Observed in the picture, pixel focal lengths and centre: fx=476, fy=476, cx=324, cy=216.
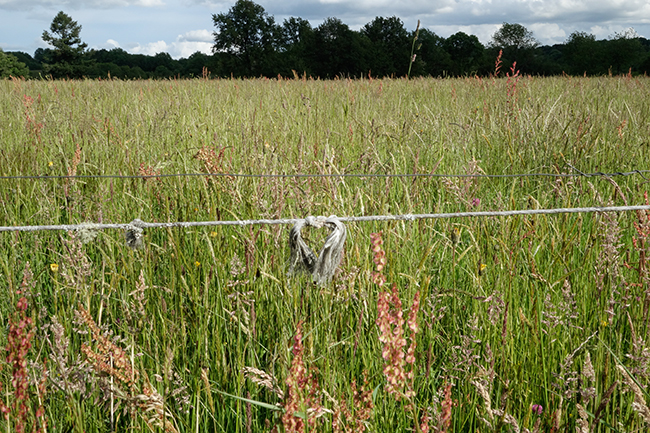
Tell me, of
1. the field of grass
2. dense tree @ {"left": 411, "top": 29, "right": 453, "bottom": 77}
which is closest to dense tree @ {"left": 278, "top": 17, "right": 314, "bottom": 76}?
dense tree @ {"left": 411, "top": 29, "right": 453, "bottom": 77}

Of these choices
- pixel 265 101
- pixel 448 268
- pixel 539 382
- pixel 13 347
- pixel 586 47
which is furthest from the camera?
pixel 586 47

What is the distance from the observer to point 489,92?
5.93 metres

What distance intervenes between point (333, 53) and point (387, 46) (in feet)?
15.8

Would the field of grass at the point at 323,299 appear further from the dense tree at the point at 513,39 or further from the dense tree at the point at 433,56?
the dense tree at the point at 513,39

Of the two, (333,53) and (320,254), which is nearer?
(320,254)

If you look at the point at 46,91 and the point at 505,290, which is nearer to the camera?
the point at 505,290

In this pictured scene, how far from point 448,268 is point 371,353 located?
662 mm

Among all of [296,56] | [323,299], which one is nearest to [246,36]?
[296,56]

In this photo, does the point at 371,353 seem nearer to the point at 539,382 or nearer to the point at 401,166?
the point at 539,382

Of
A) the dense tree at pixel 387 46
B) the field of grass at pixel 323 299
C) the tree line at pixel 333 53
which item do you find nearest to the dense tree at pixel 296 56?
the tree line at pixel 333 53

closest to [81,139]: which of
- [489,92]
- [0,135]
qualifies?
[0,135]

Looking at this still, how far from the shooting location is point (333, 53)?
131 ft

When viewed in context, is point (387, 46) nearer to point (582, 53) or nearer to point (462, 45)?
point (462, 45)

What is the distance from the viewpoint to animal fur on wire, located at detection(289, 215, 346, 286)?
1021mm
